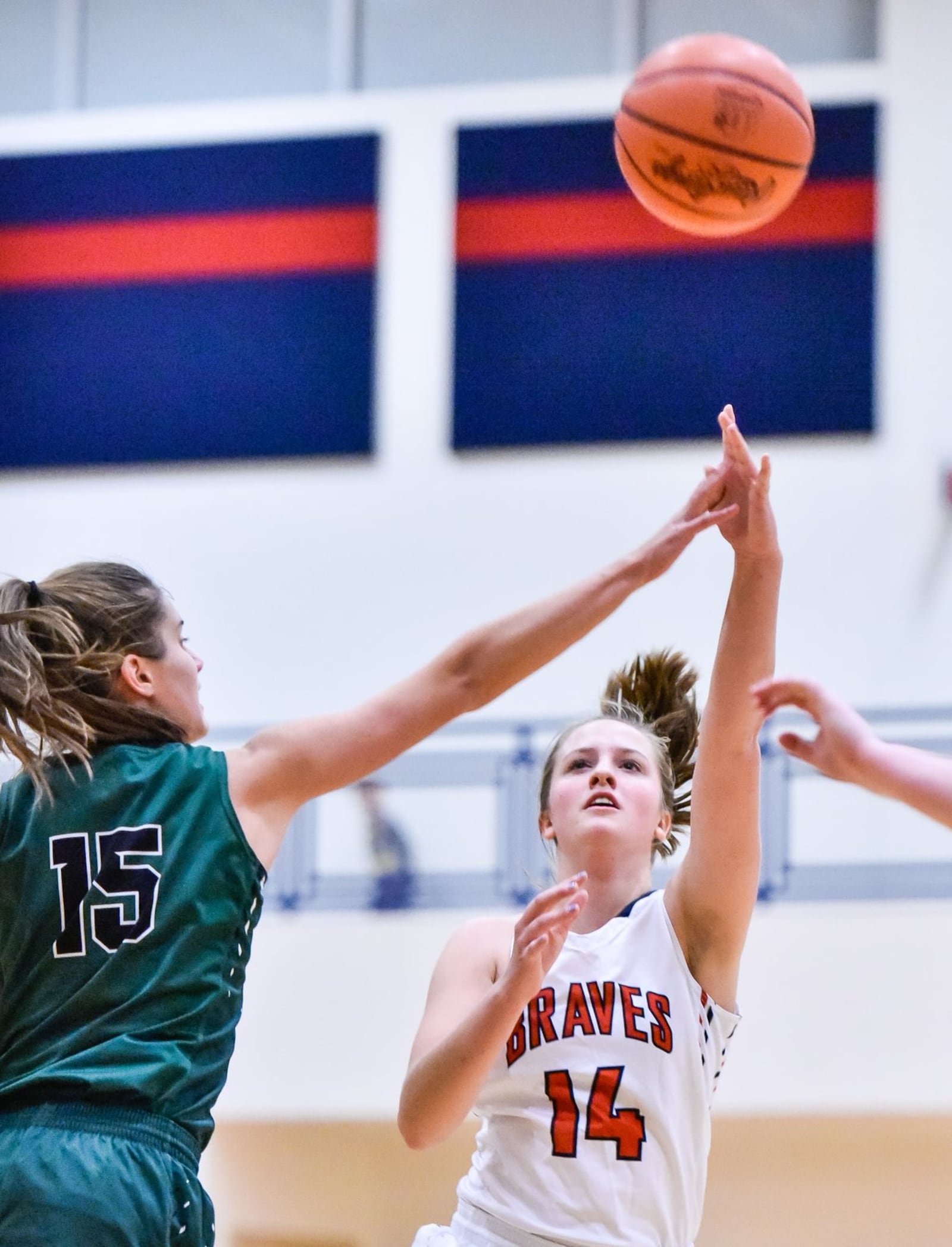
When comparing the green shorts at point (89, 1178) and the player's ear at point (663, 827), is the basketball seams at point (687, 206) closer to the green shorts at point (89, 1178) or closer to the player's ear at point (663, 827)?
the player's ear at point (663, 827)

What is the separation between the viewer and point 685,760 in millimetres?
3896

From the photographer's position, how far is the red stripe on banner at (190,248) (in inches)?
277

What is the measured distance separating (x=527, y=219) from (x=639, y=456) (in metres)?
1.12

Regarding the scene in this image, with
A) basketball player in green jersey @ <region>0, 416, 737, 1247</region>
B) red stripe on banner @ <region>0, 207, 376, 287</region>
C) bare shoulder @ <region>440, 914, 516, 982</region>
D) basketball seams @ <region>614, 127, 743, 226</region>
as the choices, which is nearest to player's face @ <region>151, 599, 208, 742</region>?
basketball player in green jersey @ <region>0, 416, 737, 1247</region>

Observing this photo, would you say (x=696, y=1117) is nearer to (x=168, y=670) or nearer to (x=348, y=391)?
(x=168, y=670)

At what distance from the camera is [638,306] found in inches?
265

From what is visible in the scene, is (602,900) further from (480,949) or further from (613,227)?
(613,227)

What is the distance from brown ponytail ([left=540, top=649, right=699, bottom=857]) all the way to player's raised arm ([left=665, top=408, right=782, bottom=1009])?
43cm

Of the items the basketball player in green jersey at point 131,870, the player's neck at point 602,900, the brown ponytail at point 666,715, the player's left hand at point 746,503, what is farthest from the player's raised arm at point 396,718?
the brown ponytail at point 666,715

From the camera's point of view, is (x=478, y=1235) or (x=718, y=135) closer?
(x=478, y=1235)

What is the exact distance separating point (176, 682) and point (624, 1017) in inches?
44.2

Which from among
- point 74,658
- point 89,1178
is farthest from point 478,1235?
point 74,658

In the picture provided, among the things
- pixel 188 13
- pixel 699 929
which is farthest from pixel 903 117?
pixel 699 929

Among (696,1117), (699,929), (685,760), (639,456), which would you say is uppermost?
(639,456)
